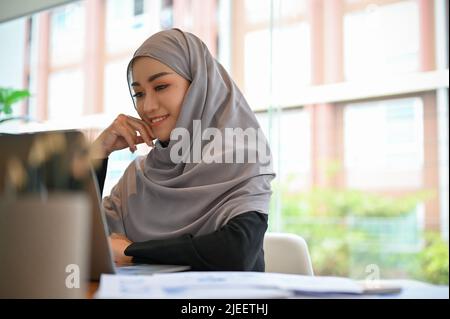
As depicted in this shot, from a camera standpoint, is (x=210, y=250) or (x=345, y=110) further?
(x=345, y=110)

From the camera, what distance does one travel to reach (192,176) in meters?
1.10

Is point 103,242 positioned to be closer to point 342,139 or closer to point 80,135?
point 80,135

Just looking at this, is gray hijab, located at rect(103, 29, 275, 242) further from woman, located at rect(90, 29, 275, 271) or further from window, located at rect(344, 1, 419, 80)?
window, located at rect(344, 1, 419, 80)

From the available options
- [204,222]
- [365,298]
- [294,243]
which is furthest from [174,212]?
[365,298]

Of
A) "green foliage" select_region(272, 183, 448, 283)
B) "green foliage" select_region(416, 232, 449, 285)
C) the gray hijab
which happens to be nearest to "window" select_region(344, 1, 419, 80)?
"green foliage" select_region(272, 183, 448, 283)

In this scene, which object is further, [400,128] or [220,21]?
[220,21]

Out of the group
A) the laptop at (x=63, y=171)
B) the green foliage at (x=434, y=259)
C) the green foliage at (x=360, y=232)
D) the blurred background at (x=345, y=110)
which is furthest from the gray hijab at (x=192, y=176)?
the green foliage at (x=434, y=259)

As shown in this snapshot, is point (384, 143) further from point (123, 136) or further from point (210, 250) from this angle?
point (210, 250)

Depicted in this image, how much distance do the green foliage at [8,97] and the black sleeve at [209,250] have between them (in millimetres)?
2781

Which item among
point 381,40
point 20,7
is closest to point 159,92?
point 381,40

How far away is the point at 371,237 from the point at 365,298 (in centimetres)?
262

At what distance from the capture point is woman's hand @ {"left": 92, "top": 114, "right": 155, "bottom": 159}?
1244 mm

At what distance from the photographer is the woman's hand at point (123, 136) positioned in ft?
4.08

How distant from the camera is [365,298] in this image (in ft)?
1.65
